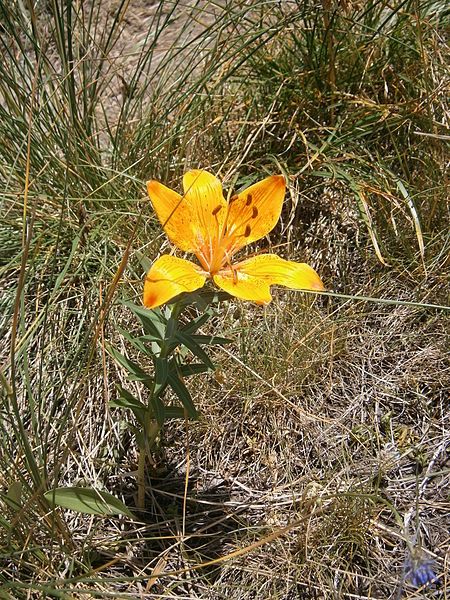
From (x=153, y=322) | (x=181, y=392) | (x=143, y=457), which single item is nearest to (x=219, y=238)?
(x=153, y=322)

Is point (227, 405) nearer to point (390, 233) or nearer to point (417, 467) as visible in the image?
point (417, 467)

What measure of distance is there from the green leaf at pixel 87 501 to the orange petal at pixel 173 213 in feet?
1.89

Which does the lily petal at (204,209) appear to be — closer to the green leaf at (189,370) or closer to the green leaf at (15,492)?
the green leaf at (189,370)

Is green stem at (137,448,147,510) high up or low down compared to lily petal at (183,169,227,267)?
down

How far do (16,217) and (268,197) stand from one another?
97 cm

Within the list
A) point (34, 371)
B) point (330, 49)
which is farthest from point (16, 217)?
point (330, 49)

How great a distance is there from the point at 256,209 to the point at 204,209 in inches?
4.3

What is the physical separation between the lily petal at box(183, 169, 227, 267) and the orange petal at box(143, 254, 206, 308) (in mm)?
109

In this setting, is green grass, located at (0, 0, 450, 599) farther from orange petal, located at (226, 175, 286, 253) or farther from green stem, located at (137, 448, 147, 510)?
orange petal, located at (226, 175, 286, 253)

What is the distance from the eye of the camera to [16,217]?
2.24 m

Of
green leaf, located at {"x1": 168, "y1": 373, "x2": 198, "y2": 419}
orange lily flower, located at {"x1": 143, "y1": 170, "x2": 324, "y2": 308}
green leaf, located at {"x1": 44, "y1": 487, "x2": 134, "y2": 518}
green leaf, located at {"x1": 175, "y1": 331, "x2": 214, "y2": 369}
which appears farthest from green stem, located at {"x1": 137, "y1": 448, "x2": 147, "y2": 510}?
orange lily flower, located at {"x1": 143, "y1": 170, "x2": 324, "y2": 308}

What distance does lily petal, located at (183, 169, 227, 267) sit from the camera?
1.52 metres

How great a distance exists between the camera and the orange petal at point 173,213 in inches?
58.4

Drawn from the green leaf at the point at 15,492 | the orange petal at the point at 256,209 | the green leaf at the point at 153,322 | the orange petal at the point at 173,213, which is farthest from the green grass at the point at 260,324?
the orange petal at the point at 256,209
